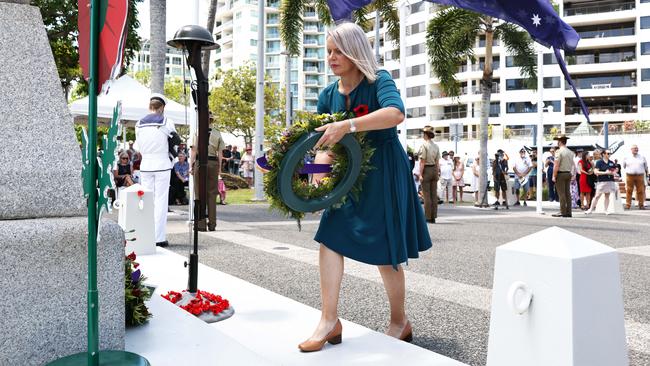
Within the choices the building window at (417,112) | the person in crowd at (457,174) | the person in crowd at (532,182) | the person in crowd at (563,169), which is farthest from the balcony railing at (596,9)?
the person in crowd at (563,169)

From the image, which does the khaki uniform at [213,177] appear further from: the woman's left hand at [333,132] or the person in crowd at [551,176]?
the person in crowd at [551,176]

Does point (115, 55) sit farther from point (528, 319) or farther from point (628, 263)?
point (628, 263)

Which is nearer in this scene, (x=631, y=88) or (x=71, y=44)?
(x=71, y=44)

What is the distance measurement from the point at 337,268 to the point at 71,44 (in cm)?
1784

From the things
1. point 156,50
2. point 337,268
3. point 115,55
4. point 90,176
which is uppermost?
point 156,50

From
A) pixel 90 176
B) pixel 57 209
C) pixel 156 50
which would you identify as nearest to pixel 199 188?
pixel 57 209

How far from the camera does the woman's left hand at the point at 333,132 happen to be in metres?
2.99

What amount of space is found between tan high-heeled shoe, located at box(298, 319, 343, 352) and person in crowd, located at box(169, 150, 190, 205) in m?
12.9

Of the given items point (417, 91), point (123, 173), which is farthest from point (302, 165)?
point (417, 91)

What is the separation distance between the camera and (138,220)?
267 inches

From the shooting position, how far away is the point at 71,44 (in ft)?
61.3

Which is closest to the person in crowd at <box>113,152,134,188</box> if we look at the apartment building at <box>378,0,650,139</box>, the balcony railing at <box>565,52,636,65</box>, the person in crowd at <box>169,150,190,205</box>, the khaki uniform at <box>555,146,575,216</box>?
the person in crowd at <box>169,150,190,205</box>

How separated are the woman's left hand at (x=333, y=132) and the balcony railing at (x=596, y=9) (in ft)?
236

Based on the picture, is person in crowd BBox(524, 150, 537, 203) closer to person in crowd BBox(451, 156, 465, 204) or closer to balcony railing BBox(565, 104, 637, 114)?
person in crowd BBox(451, 156, 465, 204)
